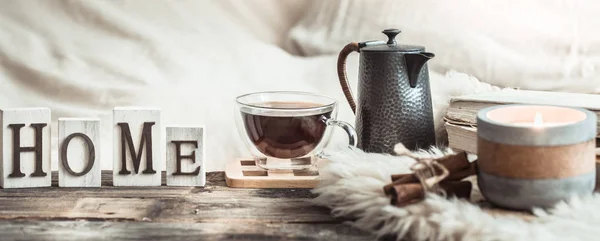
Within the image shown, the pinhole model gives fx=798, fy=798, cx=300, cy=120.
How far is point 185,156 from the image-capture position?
106 cm

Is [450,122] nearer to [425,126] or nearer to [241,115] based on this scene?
[425,126]

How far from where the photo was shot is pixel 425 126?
111cm

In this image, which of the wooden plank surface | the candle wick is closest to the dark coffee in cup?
the wooden plank surface

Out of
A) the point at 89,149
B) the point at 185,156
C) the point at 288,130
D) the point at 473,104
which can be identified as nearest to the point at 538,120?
the point at 473,104

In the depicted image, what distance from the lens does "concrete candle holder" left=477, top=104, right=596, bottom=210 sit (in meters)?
0.82

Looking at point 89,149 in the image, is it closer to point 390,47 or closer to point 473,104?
point 390,47

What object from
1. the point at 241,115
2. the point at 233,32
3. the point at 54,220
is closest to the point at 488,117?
the point at 241,115

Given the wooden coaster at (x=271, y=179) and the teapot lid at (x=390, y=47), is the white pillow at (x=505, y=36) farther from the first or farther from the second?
the wooden coaster at (x=271, y=179)

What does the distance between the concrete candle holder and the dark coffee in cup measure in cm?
29

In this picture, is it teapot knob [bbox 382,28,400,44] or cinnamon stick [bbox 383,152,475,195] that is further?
teapot knob [bbox 382,28,400,44]

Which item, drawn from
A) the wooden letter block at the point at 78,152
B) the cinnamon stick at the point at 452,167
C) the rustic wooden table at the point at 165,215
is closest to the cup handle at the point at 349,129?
the rustic wooden table at the point at 165,215

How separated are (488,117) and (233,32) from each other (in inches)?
28.1

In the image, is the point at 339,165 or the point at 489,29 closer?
the point at 339,165

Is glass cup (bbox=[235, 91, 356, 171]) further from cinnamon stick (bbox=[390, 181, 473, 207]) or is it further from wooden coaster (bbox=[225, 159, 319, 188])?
cinnamon stick (bbox=[390, 181, 473, 207])
